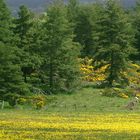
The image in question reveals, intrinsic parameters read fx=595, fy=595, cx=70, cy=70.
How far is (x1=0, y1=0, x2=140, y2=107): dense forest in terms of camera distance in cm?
5558

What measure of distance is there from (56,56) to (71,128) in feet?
111

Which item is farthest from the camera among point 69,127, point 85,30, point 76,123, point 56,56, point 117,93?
point 85,30

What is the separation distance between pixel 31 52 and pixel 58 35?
4.12 m

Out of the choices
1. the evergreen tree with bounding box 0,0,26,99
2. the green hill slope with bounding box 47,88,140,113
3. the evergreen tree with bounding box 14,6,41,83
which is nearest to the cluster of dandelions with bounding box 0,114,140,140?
the green hill slope with bounding box 47,88,140,113

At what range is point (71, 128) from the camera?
3306cm

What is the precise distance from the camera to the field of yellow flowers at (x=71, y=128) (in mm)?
28675

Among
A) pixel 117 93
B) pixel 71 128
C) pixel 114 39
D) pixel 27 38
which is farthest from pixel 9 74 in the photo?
pixel 114 39

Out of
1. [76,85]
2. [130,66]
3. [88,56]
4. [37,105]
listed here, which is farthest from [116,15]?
[37,105]

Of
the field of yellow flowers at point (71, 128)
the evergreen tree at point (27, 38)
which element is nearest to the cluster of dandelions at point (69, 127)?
the field of yellow flowers at point (71, 128)

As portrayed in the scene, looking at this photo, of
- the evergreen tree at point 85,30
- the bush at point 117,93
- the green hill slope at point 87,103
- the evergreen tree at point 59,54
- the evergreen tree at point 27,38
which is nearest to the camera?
the green hill slope at point 87,103

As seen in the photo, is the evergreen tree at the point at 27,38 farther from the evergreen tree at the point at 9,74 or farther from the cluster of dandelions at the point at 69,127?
the cluster of dandelions at the point at 69,127

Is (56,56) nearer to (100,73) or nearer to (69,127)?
(100,73)

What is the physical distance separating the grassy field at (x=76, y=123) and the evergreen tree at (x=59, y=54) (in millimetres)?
9855

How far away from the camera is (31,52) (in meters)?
65.3
